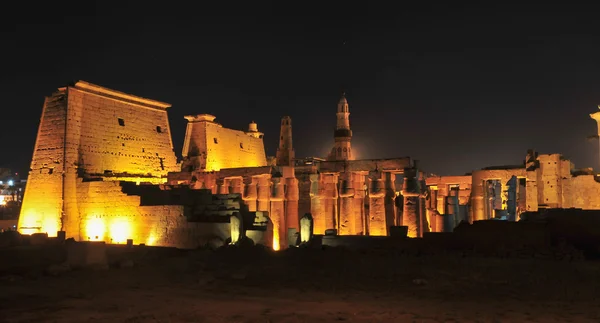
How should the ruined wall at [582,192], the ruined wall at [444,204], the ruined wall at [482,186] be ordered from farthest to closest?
the ruined wall at [482,186] < the ruined wall at [582,192] < the ruined wall at [444,204]

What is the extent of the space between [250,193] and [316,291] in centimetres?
1940

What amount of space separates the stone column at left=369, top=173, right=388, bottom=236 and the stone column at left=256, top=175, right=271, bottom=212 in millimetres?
6078

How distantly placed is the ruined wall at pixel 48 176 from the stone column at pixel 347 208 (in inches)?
555

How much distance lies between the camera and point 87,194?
2573 cm

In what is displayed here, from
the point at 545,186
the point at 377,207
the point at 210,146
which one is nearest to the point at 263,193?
the point at 377,207

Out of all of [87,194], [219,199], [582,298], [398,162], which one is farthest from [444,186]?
[582,298]

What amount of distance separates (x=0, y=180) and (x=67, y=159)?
52560 millimetres

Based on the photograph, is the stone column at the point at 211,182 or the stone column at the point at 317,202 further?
the stone column at the point at 211,182

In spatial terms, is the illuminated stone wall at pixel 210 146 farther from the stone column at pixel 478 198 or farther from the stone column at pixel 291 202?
the stone column at pixel 478 198

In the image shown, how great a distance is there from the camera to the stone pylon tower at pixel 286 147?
38.2 m

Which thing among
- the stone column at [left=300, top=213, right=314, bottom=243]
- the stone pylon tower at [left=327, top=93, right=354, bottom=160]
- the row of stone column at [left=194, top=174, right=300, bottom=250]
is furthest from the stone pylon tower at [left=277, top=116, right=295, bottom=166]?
the stone column at [left=300, top=213, right=314, bottom=243]

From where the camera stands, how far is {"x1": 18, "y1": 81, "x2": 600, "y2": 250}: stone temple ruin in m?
23.7

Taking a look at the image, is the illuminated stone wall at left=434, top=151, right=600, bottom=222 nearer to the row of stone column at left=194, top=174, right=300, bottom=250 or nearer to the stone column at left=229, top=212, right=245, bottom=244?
the row of stone column at left=194, top=174, right=300, bottom=250

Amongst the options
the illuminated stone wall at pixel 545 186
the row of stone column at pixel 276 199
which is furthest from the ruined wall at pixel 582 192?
the row of stone column at pixel 276 199
